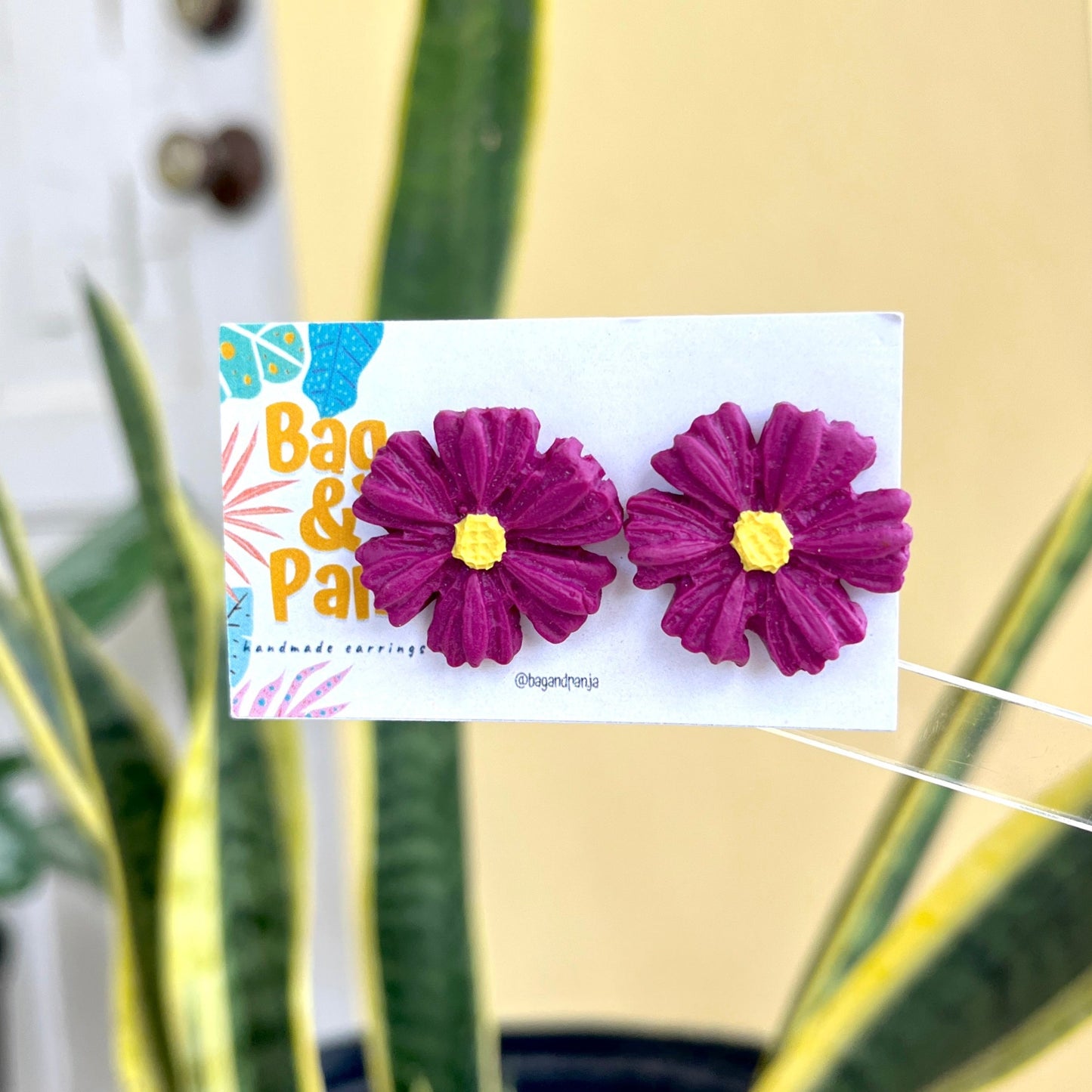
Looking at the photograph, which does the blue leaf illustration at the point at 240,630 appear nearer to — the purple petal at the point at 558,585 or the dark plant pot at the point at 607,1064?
the purple petal at the point at 558,585

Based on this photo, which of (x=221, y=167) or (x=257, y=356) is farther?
(x=221, y=167)

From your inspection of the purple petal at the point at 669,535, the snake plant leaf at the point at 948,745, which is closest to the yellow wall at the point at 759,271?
the snake plant leaf at the point at 948,745

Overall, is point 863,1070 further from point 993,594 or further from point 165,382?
point 165,382

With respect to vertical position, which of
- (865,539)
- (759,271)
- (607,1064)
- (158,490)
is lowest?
(607,1064)

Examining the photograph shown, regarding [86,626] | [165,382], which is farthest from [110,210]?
[86,626]

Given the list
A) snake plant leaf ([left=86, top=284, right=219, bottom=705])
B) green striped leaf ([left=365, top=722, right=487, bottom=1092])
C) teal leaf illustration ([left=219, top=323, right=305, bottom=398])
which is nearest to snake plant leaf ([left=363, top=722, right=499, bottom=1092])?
green striped leaf ([left=365, top=722, right=487, bottom=1092])

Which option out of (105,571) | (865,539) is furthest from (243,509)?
(105,571)

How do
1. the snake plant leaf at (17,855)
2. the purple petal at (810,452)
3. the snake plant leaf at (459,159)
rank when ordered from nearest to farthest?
the purple petal at (810,452)
the snake plant leaf at (459,159)
the snake plant leaf at (17,855)

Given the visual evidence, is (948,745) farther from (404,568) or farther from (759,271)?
(759,271)

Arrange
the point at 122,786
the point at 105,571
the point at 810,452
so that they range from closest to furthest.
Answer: the point at 810,452 < the point at 122,786 < the point at 105,571
